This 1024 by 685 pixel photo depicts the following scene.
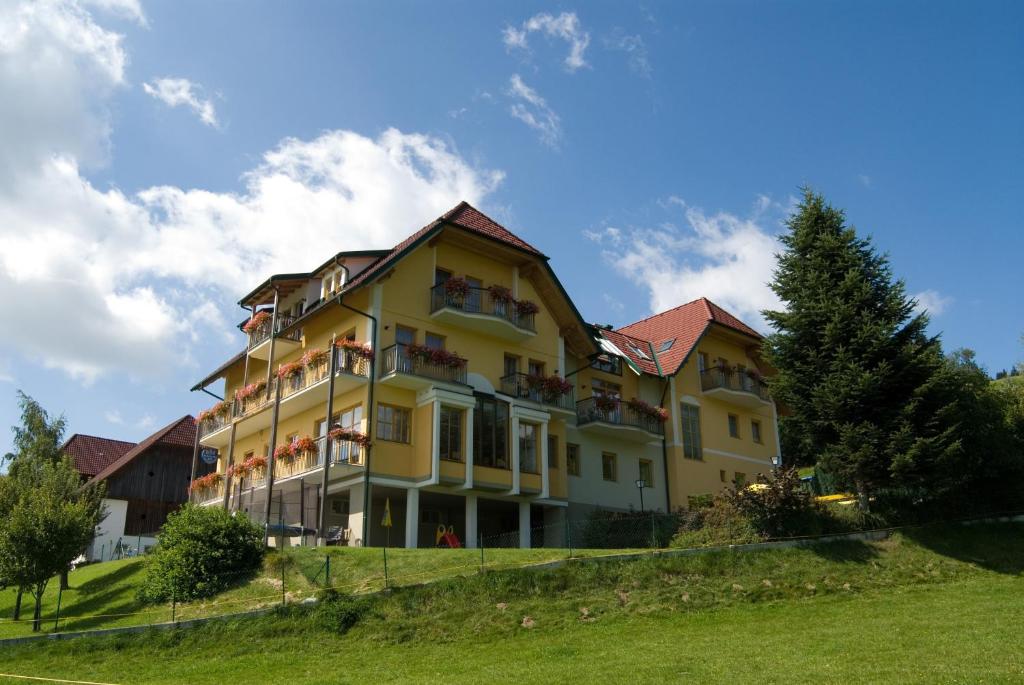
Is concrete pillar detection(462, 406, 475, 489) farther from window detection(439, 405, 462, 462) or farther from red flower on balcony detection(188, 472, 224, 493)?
red flower on balcony detection(188, 472, 224, 493)

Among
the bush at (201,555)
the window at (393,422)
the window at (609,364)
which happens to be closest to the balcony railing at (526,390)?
the window at (393,422)

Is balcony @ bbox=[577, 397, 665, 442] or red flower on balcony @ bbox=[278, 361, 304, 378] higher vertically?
red flower on balcony @ bbox=[278, 361, 304, 378]

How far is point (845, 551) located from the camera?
23.7 meters

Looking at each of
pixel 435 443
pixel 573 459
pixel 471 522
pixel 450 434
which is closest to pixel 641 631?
pixel 435 443

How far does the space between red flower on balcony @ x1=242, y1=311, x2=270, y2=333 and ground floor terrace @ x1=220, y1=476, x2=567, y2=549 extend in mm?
6285

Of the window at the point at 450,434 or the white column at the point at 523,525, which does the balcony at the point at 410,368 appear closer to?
the window at the point at 450,434

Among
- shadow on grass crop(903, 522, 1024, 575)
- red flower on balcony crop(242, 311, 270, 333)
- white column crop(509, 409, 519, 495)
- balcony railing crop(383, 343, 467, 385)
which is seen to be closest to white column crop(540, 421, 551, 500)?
white column crop(509, 409, 519, 495)

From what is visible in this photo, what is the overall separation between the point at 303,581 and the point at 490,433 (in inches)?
387

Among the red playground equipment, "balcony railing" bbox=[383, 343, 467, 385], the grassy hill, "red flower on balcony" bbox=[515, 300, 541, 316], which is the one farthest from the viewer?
"red flower on balcony" bbox=[515, 300, 541, 316]

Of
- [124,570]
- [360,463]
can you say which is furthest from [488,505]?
[124,570]

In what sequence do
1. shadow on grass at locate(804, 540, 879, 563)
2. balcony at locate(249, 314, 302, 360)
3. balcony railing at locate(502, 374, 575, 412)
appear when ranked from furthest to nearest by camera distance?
1. balcony at locate(249, 314, 302, 360)
2. balcony railing at locate(502, 374, 575, 412)
3. shadow on grass at locate(804, 540, 879, 563)

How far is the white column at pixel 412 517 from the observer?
27234 mm

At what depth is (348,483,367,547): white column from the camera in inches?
1062

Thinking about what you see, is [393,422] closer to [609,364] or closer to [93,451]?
[609,364]
